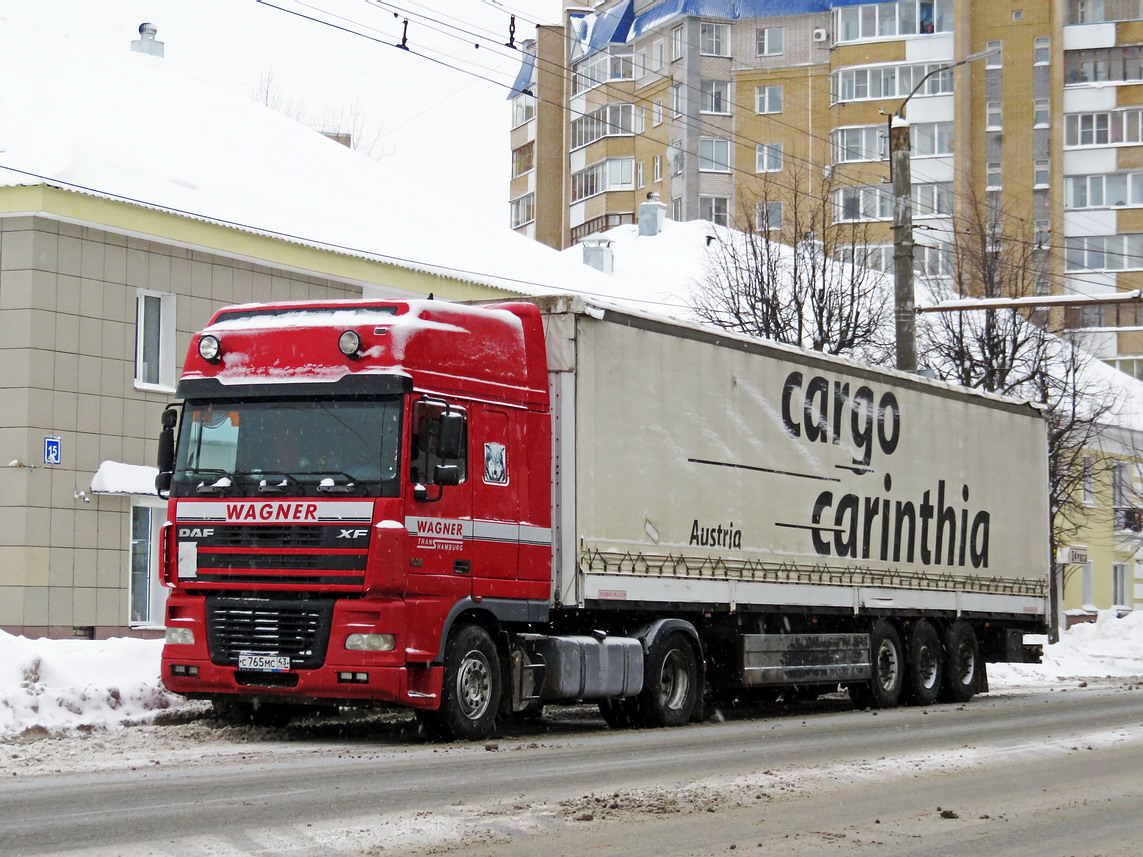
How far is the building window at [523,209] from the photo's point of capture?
91688 mm

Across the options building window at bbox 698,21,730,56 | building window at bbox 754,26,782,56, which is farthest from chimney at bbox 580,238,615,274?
building window at bbox 754,26,782,56

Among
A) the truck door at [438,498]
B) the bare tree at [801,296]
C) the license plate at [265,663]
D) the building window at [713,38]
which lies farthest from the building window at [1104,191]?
the license plate at [265,663]

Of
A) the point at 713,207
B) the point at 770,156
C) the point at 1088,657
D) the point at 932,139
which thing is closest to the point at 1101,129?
the point at 932,139

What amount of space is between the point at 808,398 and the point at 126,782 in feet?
32.7

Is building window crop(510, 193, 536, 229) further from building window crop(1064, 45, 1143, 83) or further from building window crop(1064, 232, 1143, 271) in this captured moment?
building window crop(1064, 232, 1143, 271)

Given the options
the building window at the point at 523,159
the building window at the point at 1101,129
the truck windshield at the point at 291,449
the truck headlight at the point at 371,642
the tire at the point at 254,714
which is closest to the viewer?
the truck headlight at the point at 371,642

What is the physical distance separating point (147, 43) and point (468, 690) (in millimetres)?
23627

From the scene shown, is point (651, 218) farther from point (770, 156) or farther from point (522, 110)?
point (522, 110)

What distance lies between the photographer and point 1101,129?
76.6m

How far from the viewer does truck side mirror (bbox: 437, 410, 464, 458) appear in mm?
13070

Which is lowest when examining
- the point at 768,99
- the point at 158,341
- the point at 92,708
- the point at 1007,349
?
the point at 92,708

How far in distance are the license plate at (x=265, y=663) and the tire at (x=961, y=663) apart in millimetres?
10625

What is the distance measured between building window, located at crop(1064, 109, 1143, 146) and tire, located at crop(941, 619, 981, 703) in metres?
59.3

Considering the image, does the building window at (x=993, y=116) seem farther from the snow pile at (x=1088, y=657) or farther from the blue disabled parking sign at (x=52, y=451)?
Result: the blue disabled parking sign at (x=52, y=451)
